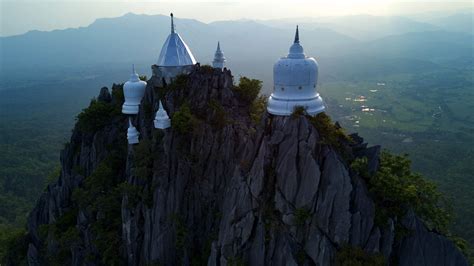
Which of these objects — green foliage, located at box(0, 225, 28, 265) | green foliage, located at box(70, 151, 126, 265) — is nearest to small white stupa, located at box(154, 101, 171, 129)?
green foliage, located at box(70, 151, 126, 265)

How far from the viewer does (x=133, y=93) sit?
41562 millimetres

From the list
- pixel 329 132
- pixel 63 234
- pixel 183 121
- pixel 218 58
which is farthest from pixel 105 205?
pixel 329 132

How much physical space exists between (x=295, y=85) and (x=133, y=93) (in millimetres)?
20376

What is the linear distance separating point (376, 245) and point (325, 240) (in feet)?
10.2

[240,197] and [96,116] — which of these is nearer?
[240,197]

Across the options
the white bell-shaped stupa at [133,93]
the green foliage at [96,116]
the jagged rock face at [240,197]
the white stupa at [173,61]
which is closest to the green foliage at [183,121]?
the jagged rock face at [240,197]

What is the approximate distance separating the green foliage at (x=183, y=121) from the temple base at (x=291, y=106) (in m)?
8.15

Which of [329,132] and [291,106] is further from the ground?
[291,106]

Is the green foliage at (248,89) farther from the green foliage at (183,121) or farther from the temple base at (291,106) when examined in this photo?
the temple base at (291,106)

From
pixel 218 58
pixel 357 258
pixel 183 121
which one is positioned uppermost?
pixel 218 58

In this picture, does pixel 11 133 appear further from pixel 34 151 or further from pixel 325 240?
pixel 325 240

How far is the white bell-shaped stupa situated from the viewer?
41.5m

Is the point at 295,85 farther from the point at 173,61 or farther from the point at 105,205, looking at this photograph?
the point at 105,205

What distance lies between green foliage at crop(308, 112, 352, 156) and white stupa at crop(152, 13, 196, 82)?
17.6 metres
